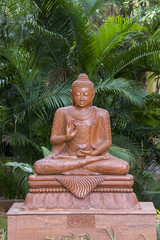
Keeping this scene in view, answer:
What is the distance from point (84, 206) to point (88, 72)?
3597mm

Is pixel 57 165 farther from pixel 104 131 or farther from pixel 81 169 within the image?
pixel 104 131

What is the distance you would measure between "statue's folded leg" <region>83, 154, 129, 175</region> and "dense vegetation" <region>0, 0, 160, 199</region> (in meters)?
1.49

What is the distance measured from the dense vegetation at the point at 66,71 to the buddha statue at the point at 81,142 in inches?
44.8

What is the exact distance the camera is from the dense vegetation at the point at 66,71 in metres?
7.28

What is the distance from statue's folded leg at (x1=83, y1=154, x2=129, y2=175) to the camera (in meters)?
5.12

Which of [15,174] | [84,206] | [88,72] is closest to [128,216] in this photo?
[84,206]

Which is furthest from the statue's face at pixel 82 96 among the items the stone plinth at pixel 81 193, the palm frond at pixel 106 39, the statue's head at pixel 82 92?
the palm frond at pixel 106 39

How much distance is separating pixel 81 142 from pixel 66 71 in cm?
309

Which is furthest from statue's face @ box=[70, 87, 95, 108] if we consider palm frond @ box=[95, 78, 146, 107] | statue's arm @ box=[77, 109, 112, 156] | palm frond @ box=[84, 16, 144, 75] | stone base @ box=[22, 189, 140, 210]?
palm frond @ box=[84, 16, 144, 75]

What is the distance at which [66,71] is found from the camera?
829 cm

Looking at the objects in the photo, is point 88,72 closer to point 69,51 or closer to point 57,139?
point 69,51

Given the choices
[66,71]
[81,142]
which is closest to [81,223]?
[81,142]

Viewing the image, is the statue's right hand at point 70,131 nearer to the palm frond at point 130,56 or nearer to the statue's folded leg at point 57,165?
the statue's folded leg at point 57,165

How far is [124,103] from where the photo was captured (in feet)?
27.2
